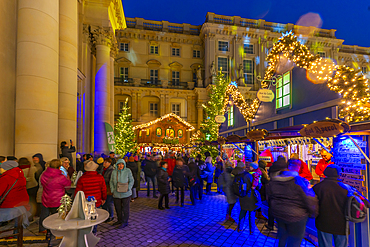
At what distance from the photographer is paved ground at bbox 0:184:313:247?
18.0 ft

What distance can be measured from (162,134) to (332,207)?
87.6 feet

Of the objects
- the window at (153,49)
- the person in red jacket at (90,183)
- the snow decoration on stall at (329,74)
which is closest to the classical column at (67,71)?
the person in red jacket at (90,183)

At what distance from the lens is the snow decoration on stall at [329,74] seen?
5980mm

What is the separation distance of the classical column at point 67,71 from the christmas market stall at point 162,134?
62.6ft

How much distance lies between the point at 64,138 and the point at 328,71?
10.2m

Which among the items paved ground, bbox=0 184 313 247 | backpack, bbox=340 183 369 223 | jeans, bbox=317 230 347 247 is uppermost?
backpack, bbox=340 183 369 223

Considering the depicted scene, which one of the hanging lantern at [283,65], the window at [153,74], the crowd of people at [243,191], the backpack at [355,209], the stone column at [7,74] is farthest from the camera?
the window at [153,74]

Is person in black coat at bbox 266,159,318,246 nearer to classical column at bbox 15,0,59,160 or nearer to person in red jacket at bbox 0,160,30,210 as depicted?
person in red jacket at bbox 0,160,30,210

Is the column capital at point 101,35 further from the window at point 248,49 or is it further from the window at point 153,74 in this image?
the window at point 248,49

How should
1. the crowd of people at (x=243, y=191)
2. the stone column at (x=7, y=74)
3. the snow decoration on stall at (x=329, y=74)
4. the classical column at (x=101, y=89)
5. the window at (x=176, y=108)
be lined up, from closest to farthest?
the crowd of people at (x=243, y=191), the snow decoration on stall at (x=329, y=74), the stone column at (x=7, y=74), the classical column at (x=101, y=89), the window at (x=176, y=108)

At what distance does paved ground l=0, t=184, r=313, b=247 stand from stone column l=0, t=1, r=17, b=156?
119 inches

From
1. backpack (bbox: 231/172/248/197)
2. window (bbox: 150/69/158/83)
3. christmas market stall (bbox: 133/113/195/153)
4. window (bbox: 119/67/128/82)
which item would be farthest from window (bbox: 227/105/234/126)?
window (bbox: 119/67/128/82)

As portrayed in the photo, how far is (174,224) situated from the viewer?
6.77 m

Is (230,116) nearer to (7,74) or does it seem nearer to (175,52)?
(7,74)
